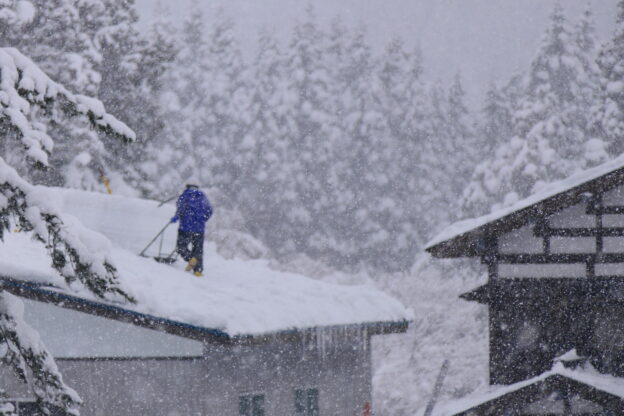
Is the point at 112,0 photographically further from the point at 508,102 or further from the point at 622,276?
the point at 508,102

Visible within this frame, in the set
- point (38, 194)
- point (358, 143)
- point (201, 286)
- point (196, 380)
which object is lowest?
point (196, 380)

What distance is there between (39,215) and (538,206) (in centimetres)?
925

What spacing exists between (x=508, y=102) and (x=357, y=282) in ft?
42.0

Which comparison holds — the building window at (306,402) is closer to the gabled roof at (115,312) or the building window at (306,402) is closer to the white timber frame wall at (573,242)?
the gabled roof at (115,312)

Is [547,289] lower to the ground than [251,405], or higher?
higher

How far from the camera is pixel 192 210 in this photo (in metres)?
15.9

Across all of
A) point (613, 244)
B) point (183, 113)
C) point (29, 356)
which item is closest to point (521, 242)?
point (613, 244)

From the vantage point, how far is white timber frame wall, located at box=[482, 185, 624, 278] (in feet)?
47.6

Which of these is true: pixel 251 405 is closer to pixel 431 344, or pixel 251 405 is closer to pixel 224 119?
pixel 431 344

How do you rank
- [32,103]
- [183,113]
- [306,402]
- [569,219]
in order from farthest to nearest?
[183,113] < [306,402] < [569,219] < [32,103]

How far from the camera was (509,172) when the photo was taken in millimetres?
38406

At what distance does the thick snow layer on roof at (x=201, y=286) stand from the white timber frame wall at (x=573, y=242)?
2778 millimetres

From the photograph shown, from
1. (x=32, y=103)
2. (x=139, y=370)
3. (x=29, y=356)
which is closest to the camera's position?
(x=32, y=103)

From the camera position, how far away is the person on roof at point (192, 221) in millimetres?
15859
